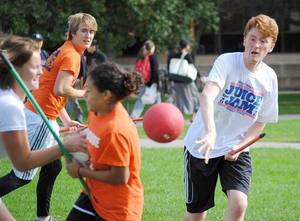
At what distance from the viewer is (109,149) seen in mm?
3592

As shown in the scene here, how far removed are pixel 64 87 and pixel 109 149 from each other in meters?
2.08

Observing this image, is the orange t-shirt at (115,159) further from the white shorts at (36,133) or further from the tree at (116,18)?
the tree at (116,18)

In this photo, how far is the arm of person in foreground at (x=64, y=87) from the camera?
5.52 meters

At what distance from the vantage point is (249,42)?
15.6 ft

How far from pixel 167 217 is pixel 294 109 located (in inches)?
498

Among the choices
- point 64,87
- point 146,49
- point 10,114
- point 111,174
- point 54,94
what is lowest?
point 146,49

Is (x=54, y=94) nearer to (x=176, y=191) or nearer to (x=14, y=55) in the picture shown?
(x=14, y=55)

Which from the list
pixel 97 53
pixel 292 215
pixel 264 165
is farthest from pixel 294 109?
pixel 292 215

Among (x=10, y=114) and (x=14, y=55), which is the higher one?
(x=14, y=55)

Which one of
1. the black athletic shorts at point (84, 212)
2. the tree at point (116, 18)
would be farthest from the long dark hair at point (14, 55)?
the tree at point (116, 18)

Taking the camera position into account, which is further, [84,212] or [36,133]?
[36,133]

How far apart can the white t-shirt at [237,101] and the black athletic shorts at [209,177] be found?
0.10 metres

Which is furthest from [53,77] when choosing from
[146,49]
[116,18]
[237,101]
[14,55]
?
[116,18]

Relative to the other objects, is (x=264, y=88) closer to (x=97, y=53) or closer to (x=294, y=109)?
(x=97, y=53)
